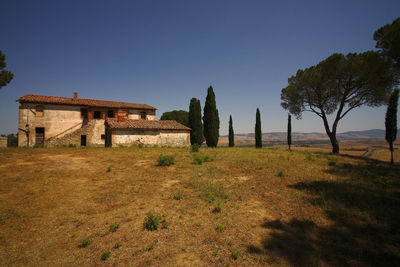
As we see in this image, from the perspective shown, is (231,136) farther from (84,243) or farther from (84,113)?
(84,243)

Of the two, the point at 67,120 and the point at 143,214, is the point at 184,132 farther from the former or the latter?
the point at 143,214

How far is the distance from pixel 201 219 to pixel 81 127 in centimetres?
2713

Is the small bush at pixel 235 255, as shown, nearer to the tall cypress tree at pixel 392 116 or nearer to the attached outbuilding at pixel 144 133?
the attached outbuilding at pixel 144 133

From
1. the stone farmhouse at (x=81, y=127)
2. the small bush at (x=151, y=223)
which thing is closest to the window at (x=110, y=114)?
the stone farmhouse at (x=81, y=127)

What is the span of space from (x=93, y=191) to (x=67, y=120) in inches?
885

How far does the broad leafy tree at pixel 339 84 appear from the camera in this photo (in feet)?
57.7

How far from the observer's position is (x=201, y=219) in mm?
5562

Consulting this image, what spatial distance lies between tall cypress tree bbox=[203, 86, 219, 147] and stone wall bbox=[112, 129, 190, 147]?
9245 mm

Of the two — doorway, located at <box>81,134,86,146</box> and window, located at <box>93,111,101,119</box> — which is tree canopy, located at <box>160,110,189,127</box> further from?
doorway, located at <box>81,134,86,146</box>

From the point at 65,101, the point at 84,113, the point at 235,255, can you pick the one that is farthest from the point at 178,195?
the point at 65,101


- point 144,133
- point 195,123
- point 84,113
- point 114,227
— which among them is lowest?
point 114,227

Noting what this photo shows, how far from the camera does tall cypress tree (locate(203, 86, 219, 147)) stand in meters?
35.0

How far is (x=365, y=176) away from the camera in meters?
9.09

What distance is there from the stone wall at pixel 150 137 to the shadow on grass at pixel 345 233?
20486 millimetres
